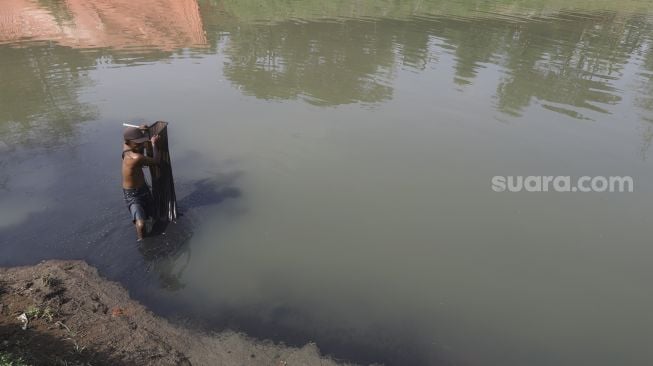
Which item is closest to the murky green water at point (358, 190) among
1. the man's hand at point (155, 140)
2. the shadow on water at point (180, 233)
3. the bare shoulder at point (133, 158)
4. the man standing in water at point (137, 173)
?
the shadow on water at point (180, 233)

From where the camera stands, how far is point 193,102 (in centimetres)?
1230

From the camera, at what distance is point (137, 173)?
6.42m

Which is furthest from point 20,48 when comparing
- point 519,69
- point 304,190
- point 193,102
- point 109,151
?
point 519,69

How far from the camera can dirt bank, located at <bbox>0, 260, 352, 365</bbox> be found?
452 centimetres

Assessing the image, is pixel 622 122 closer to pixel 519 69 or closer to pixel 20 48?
pixel 519 69

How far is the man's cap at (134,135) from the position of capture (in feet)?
19.7

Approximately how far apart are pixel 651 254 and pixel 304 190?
232 inches

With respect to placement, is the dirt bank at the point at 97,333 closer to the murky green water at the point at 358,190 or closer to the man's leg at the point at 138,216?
the murky green water at the point at 358,190

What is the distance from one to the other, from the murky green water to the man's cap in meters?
1.61

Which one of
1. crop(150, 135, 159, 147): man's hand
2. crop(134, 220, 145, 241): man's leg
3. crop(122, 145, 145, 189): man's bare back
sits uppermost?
crop(150, 135, 159, 147): man's hand

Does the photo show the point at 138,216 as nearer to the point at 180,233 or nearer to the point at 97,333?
the point at 180,233

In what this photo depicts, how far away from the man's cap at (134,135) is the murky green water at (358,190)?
1613 mm

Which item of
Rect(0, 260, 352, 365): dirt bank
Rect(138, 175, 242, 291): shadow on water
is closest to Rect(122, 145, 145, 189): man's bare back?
Rect(138, 175, 242, 291): shadow on water

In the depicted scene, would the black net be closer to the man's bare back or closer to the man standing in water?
the man standing in water
